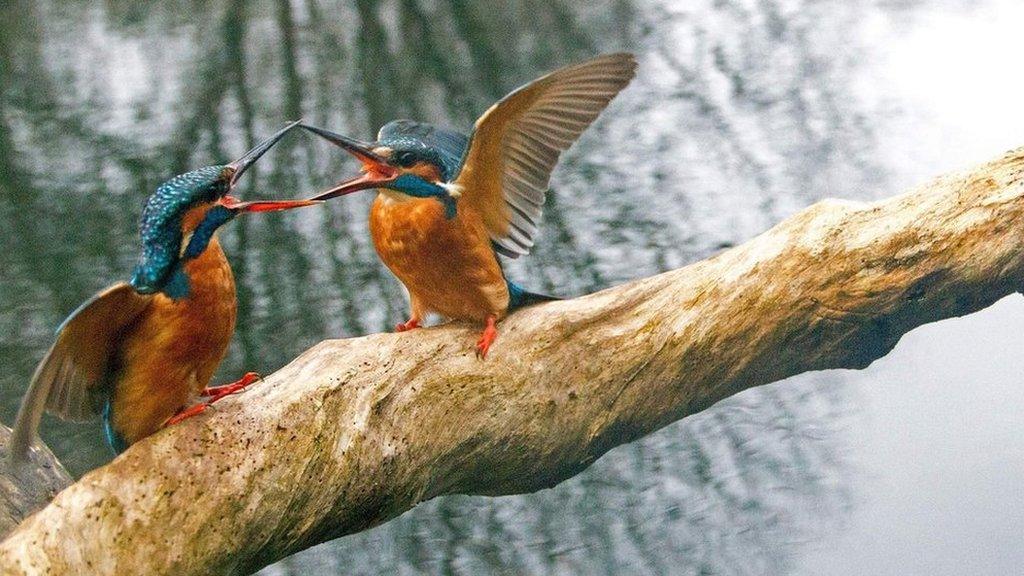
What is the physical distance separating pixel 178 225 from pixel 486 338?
569mm

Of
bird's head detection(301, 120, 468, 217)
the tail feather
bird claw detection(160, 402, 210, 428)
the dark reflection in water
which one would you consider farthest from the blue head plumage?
the dark reflection in water

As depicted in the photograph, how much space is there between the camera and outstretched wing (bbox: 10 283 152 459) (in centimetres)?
154

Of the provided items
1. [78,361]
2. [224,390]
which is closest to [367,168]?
[224,390]

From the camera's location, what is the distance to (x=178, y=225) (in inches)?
63.1

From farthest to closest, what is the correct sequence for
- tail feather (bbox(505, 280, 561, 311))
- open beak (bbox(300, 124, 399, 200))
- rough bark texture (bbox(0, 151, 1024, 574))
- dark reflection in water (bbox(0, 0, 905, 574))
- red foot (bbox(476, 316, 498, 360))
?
1. dark reflection in water (bbox(0, 0, 905, 574))
2. tail feather (bbox(505, 280, 561, 311))
3. red foot (bbox(476, 316, 498, 360))
4. open beak (bbox(300, 124, 399, 200))
5. rough bark texture (bbox(0, 151, 1024, 574))

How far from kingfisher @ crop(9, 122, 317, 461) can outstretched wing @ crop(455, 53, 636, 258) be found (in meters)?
0.36

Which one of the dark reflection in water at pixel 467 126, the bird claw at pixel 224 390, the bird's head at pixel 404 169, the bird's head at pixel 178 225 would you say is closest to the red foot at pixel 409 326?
the bird's head at pixel 404 169

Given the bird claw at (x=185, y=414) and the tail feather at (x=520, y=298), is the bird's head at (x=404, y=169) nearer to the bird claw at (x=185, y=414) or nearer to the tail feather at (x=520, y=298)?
the tail feather at (x=520, y=298)

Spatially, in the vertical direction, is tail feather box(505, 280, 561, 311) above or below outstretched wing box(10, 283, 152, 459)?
below

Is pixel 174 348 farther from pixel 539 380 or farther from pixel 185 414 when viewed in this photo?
pixel 539 380

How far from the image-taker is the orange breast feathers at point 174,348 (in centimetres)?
161

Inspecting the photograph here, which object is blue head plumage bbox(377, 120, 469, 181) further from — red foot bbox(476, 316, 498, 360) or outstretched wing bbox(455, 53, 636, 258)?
red foot bbox(476, 316, 498, 360)

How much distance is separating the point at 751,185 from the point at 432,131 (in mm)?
1624

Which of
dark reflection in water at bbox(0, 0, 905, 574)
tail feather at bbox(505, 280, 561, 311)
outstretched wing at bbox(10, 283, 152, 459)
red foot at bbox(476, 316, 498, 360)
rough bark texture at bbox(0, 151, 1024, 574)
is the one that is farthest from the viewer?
dark reflection in water at bbox(0, 0, 905, 574)
